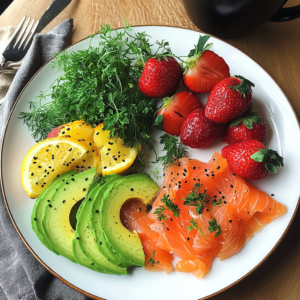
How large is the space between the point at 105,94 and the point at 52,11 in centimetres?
74

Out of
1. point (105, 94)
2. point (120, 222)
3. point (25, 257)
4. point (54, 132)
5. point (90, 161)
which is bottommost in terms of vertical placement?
point (25, 257)

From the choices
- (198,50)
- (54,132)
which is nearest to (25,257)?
(54,132)

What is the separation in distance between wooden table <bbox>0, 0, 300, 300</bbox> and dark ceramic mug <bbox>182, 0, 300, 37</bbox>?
0.69 ft

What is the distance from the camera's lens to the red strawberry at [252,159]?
1154 millimetres

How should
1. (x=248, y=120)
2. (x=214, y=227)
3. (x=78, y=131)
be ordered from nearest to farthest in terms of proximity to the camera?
(x=214, y=227), (x=248, y=120), (x=78, y=131)

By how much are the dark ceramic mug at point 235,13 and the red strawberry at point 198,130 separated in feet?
1.37

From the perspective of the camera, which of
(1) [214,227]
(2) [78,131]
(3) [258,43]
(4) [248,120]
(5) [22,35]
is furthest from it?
(5) [22,35]

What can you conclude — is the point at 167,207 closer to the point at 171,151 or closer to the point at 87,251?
the point at 171,151

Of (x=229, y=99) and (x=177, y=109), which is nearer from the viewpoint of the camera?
A: (x=229, y=99)

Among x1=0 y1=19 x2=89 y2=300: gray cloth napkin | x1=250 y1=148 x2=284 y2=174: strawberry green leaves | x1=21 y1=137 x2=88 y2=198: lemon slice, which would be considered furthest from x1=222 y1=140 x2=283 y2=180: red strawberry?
x1=0 y1=19 x2=89 y2=300: gray cloth napkin

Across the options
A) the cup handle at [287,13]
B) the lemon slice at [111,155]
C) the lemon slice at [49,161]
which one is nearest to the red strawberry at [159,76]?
the lemon slice at [111,155]

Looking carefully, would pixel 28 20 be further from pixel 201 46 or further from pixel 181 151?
pixel 181 151

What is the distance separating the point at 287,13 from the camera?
4.29 feet

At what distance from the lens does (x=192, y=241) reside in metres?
1.22
